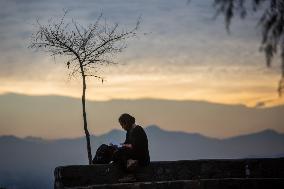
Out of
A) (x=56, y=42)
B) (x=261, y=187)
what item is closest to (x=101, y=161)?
(x=261, y=187)

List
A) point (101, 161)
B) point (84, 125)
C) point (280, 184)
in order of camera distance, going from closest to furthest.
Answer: point (280, 184)
point (101, 161)
point (84, 125)

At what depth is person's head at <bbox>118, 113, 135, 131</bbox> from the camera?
13586 millimetres

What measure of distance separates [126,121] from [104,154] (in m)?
1.09

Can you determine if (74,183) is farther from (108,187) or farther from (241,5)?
(241,5)

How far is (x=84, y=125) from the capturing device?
20.5m

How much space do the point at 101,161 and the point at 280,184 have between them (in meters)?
5.19

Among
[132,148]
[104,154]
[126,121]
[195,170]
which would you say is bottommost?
[195,170]

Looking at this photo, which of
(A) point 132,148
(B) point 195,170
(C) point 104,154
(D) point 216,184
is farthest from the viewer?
(B) point 195,170

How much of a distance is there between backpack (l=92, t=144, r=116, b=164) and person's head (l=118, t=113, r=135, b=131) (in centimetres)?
67

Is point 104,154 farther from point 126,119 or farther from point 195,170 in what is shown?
point 195,170

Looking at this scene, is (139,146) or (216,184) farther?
(139,146)

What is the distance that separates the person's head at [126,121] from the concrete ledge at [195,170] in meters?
1.03

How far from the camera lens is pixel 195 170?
1445 cm

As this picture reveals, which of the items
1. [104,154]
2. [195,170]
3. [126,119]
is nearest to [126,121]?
[126,119]
